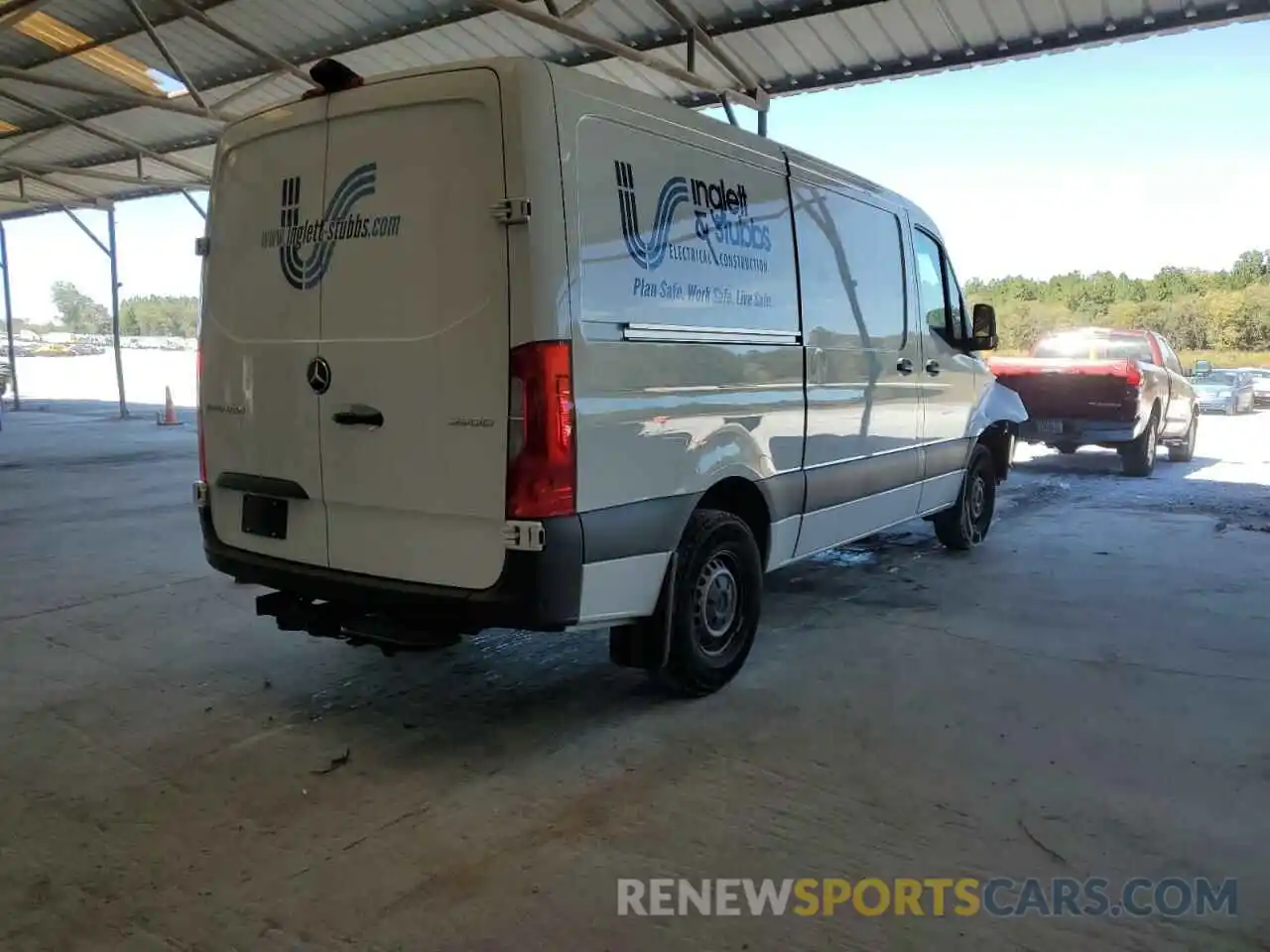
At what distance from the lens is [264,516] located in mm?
3941

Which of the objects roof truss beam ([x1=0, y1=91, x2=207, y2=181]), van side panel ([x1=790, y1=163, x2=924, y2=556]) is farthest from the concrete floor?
roof truss beam ([x1=0, y1=91, x2=207, y2=181])

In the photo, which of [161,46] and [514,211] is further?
[161,46]

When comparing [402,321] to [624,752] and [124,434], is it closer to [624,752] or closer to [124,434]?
[624,752]

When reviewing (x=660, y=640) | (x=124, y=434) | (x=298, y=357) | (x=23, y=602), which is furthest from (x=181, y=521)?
(x=124, y=434)

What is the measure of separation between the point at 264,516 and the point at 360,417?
0.74 meters

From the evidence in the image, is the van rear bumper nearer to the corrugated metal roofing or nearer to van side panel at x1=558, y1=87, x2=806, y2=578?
van side panel at x1=558, y1=87, x2=806, y2=578

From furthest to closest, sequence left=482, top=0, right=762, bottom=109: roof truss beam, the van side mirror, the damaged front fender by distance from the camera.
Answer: left=482, top=0, right=762, bottom=109: roof truss beam < the damaged front fender < the van side mirror

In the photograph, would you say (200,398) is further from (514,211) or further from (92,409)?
(92,409)

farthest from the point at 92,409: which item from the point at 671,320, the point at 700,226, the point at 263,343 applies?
the point at 671,320

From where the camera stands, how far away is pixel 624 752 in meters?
3.63

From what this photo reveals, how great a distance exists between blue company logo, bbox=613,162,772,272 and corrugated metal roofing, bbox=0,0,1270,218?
5312 millimetres

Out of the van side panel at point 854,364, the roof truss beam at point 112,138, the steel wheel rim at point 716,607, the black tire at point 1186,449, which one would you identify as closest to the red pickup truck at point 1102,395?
the black tire at point 1186,449

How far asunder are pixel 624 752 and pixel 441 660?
1.39 metres

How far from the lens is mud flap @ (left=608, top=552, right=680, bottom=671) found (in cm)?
384
